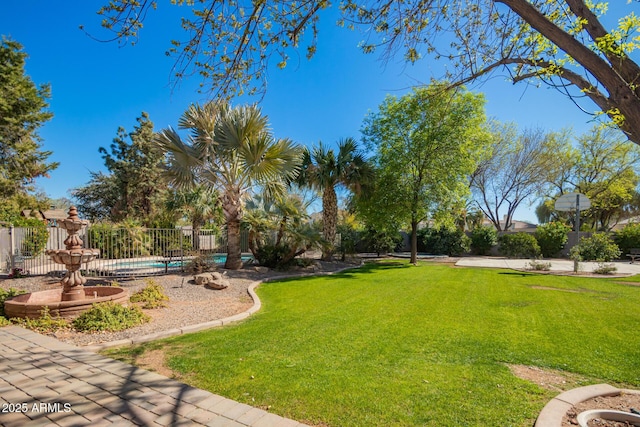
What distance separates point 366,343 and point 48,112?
24.1 meters

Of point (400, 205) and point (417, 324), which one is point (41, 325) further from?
point (400, 205)

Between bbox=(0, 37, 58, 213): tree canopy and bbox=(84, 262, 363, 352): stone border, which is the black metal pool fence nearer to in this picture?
bbox=(84, 262, 363, 352): stone border

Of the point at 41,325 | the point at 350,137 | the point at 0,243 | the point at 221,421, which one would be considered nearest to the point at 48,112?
the point at 0,243

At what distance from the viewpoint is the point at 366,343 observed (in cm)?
487

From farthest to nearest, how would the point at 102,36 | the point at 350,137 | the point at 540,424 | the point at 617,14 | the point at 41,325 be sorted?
the point at 350,137
the point at 41,325
the point at 617,14
the point at 102,36
the point at 540,424

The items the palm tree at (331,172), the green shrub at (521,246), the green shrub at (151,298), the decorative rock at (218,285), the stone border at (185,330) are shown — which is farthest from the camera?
the green shrub at (521,246)

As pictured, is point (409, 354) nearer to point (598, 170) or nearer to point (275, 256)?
point (275, 256)

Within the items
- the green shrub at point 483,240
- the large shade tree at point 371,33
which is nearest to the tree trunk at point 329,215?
the large shade tree at point 371,33

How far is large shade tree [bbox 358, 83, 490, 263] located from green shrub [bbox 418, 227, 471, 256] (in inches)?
316

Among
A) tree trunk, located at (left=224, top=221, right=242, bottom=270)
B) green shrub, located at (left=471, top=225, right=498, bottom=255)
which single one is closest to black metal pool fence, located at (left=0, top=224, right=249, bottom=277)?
tree trunk, located at (left=224, top=221, right=242, bottom=270)

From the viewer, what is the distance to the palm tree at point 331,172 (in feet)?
54.9

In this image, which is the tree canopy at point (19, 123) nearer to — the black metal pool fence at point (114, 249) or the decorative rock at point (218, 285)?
the black metal pool fence at point (114, 249)

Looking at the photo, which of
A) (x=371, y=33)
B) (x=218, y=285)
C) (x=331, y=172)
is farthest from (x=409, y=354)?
(x=331, y=172)

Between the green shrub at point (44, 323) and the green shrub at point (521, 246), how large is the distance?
24.6 metres
